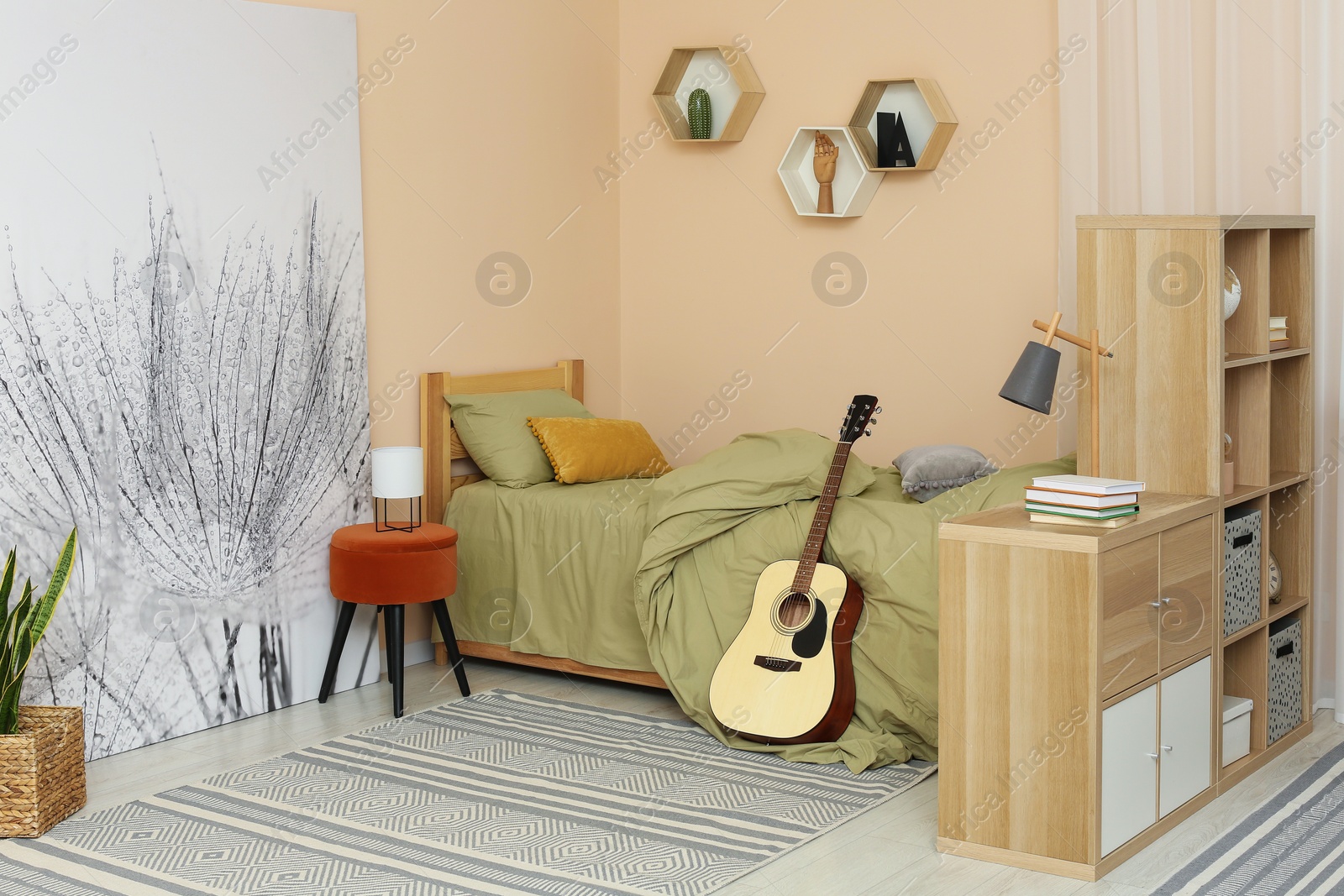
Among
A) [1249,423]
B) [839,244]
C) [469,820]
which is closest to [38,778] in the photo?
[469,820]

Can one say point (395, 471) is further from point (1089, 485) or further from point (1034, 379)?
point (1089, 485)

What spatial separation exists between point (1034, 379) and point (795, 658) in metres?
0.99

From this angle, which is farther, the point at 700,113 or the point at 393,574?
the point at 700,113

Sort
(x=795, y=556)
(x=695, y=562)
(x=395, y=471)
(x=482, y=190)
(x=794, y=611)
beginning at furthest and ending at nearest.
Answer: (x=482, y=190) < (x=395, y=471) < (x=695, y=562) < (x=795, y=556) < (x=794, y=611)

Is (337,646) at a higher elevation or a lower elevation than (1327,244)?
lower

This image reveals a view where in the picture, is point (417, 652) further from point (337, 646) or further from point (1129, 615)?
point (1129, 615)

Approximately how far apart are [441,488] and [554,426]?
434 mm

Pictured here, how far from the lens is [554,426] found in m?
4.38

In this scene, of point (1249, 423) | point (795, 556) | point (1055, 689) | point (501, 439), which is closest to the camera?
point (1055, 689)

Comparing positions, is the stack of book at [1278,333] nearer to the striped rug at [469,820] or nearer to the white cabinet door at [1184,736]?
the white cabinet door at [1184,736]

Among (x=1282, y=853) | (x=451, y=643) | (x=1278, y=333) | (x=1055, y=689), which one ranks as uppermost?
(x=1278, y=333)

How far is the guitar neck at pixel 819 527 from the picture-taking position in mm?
3453

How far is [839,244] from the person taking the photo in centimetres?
477

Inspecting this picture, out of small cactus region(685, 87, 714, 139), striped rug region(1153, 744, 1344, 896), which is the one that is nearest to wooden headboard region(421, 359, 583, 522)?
small cactus region(685, 87, 714, 139)
